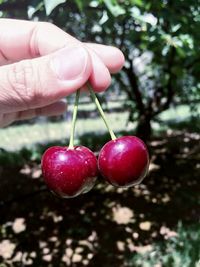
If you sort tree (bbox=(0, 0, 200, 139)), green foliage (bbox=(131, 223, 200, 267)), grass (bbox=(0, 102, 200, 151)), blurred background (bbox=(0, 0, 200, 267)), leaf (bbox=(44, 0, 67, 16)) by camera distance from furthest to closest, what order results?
grass (bbox=(0, 102, 200, 151)) → green foliage (bbox=(131, 223, 200, 267)) → blurred background (bbox=(0, 0, 200, 267)) → tree (bbox=(0, 0, 200, 139)) → leaf (bbox=(44, 0, 67, 16))

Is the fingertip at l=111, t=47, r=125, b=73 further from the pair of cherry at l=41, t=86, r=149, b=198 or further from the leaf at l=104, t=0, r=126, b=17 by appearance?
the leaf at l=104, t=0, r=126, b=17

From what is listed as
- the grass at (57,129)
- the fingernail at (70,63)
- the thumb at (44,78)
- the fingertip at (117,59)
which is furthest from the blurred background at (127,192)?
the grass at (57,129)

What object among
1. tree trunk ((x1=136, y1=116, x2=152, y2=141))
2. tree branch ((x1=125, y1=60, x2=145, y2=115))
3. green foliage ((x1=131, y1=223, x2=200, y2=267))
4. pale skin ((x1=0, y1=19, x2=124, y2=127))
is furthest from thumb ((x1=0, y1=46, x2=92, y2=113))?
tree trunk ((x1=136, y1=116, x2=152, y2=141))

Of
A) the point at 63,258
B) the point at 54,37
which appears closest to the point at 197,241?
the point at 63,258

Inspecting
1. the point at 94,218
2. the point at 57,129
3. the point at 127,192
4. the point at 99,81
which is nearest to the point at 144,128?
the point at 127,192

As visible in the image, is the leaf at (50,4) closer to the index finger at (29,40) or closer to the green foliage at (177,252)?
the index finger at (29,40)

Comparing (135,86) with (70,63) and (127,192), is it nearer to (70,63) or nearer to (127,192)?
(127,192)
